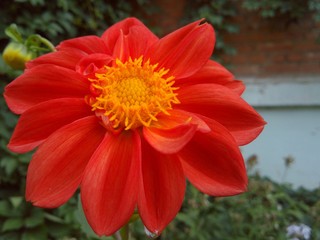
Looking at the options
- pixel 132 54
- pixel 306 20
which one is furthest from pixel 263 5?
pixel 132 54

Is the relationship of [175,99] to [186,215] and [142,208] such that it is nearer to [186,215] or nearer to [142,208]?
[142,208]

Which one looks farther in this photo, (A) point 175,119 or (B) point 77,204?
(B) point 77,204

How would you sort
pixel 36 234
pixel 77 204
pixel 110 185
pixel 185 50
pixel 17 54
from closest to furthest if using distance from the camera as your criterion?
pixel 110 185
pixel 185 50
pixel 17 54
pixel 77 204
pixel 36 234

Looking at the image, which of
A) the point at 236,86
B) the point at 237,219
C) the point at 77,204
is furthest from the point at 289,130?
the point at 236,86

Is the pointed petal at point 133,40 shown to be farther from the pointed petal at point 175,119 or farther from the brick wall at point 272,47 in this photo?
the brick wall at point 272,47

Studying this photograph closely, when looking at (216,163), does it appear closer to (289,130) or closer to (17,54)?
(17,54)

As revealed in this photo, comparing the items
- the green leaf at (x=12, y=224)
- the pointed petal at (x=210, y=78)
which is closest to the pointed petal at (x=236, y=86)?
the pointed petal at (x=210, y=78)
